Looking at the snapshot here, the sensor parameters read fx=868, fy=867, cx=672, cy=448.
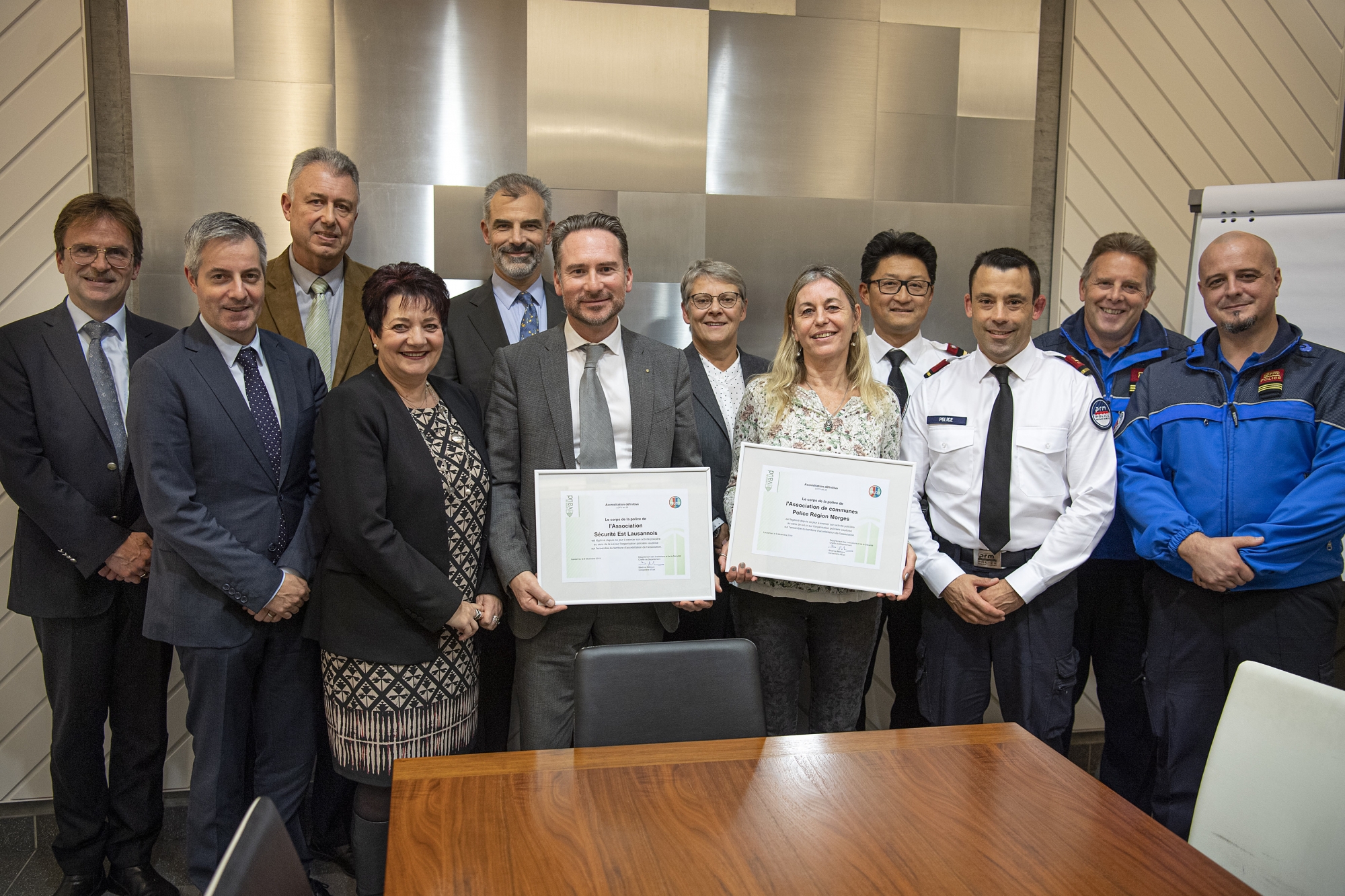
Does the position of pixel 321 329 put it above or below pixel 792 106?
below

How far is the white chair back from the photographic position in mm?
1591

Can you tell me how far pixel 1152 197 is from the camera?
13.4ft

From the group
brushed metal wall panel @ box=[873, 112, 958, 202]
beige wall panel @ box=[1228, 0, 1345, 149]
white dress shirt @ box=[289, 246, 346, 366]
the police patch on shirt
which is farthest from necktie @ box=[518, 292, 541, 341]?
beige wall panel @ box=[1228, 0, 1345, 149]

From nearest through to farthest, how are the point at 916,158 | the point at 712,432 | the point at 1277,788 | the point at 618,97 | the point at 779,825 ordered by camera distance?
the point at 779,825 < the point at 1277,788 < the point at 712,432 < the point at 618,97 < the point at 916,158

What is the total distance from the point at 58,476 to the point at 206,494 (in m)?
0.63

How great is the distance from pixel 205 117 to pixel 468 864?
3.25 meters

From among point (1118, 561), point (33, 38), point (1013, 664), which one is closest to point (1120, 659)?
point (1118, 561)

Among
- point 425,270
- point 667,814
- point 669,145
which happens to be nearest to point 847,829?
point 667,814

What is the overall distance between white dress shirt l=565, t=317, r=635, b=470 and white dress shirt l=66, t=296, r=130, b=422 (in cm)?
143

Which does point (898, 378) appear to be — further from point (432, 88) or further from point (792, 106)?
point (432, 88)

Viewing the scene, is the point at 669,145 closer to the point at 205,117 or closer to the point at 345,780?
the point at 205,117

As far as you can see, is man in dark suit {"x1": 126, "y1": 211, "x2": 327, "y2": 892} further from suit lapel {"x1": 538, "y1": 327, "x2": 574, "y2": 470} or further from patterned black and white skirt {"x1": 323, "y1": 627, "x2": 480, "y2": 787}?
suit lapel {"x1": 538, "y1": 327, "x2": 574, "y2": 470}

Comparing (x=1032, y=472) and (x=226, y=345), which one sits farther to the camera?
(x=1032, y=472)

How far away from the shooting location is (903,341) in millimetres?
3357
